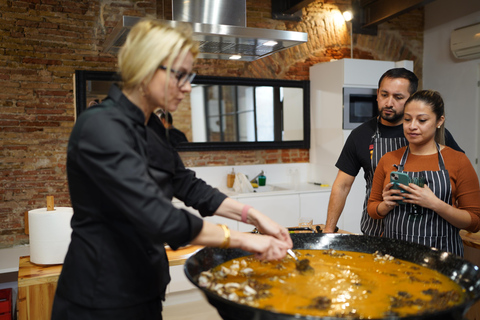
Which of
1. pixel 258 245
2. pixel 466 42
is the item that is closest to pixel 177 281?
pixel 258 245

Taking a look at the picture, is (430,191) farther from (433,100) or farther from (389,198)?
(433,100)

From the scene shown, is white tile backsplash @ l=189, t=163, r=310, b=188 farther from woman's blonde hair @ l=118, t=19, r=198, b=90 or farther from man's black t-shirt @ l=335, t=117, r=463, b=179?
woman's blonde hair @ l=118, t=19, r=198, b=90

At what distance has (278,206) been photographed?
4652 mm

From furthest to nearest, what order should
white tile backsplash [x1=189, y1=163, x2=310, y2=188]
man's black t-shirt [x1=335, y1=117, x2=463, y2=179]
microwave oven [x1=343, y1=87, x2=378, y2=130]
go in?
1. white tile backsplash [x1=189, y1=163, x2=310, y2=188]
2. microwave oven [x1=343, y1=87, x2=378, y2=130]
3. man's black t-shirt [x1=335, y1=117, x2=463, y2=179]

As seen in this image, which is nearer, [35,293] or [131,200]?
[131,200]

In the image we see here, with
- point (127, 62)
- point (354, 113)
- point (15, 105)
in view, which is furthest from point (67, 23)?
point (127, 62)

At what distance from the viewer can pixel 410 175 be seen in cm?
203

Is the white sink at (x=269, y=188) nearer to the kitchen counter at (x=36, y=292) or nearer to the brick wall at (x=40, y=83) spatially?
the brick wall at (x=40, y=83)

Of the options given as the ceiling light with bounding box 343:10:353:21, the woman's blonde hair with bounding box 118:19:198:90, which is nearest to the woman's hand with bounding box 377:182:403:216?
the woman's blonde hair with bounding box 118:19:198:90

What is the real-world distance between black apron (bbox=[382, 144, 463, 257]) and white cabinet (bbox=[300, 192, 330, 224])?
2736mm

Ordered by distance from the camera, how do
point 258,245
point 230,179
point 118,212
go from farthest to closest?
point 230,179 < point 258,245 < point 118,212

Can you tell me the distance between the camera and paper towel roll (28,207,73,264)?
93.2 inches

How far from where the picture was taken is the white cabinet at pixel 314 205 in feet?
15.7

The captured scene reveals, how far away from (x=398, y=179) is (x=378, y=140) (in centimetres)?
59
